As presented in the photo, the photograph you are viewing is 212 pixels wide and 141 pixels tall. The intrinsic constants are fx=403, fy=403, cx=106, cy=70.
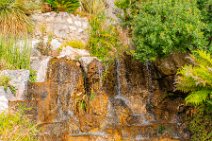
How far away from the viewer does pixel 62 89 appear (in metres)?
8.33

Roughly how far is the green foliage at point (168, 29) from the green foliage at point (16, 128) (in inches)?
109

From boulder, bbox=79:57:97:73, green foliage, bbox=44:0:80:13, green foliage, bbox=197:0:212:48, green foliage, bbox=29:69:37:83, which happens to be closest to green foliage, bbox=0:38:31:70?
green foliage, bbox=29:69:37:83

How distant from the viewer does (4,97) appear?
23.9ft

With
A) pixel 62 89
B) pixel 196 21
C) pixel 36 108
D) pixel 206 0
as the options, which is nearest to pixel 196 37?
pixel 196 21

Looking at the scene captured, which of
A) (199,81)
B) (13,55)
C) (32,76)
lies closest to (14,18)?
(13,55)

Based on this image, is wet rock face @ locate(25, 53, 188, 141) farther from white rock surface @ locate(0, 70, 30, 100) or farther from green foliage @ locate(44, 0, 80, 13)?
green foliage @ locate(44, 0, 80, 13)

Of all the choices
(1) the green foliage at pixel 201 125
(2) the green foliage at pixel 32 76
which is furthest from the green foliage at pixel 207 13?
(2) the green foliage at pixel 32 76

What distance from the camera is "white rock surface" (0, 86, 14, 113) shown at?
7.03 meters

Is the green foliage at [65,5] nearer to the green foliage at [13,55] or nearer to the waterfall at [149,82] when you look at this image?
the green foliage at [13,55]

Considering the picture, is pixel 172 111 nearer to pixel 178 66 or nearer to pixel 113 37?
pixel 178 66

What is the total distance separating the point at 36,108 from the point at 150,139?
7.72 feet

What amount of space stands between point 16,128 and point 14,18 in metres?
3.78

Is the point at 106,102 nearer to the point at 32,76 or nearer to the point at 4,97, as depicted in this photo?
the point at 32,76

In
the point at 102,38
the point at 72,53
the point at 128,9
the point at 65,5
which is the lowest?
the point at 72,53
